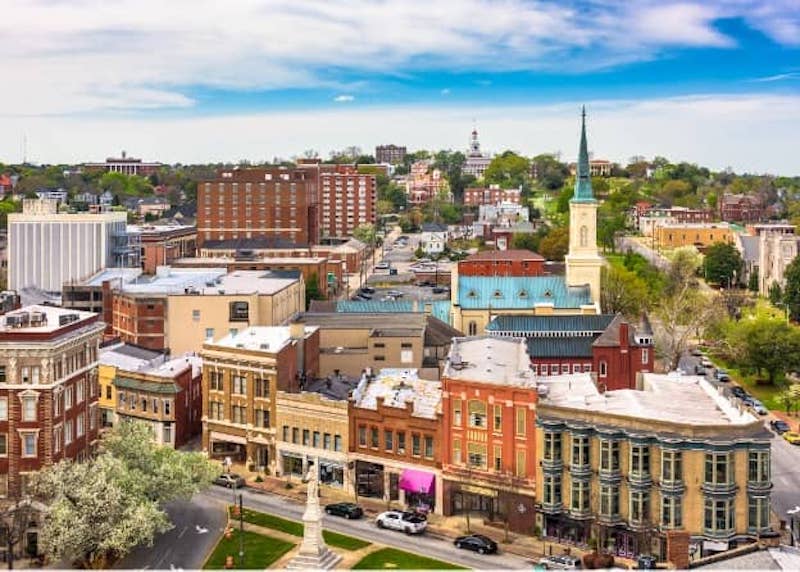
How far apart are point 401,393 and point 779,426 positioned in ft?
96.5

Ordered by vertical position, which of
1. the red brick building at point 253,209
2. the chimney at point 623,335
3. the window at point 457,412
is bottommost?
the window at point 457,412

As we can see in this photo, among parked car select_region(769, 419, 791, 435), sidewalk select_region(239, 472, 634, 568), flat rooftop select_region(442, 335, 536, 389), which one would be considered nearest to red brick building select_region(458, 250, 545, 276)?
parked car select_region(769, 419, 791, 435)

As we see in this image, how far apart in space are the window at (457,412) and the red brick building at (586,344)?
968 centimetres

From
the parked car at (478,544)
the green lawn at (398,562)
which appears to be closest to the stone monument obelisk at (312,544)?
the green lawn at (398,562)

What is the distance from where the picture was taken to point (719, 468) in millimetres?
50219

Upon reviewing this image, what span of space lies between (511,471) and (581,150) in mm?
49468

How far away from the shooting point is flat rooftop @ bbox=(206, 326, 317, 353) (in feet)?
219

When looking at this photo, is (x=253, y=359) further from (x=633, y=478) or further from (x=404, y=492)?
(x=633, y=478)

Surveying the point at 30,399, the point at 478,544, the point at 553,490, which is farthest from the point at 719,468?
the point at 30,399

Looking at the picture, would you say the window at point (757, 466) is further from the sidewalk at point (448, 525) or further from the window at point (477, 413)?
the window at point (477, 413)

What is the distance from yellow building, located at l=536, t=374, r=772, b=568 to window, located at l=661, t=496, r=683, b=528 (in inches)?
1.7

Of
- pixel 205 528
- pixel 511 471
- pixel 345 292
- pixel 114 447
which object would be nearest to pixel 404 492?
pixel 511 471

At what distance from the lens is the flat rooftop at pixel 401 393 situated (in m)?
60.2

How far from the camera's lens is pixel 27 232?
118 meters
